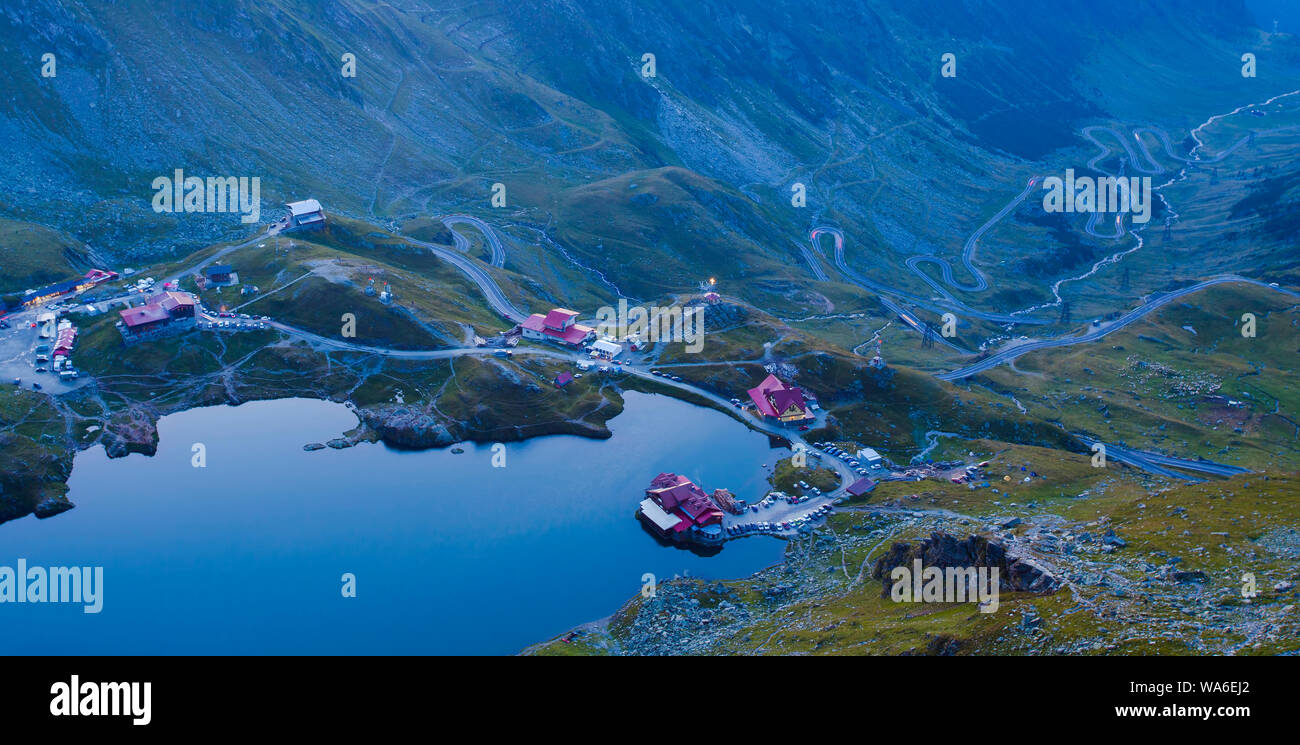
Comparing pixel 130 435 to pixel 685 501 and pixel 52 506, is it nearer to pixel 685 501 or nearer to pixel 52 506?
pixel 52 506

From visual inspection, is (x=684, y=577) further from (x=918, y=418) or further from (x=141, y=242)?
(x=141, y=242)

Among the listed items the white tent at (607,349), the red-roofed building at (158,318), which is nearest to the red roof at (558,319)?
the white tent at (607,349)

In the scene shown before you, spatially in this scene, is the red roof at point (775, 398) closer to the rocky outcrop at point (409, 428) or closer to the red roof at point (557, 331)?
the red roof at point (557, 331)

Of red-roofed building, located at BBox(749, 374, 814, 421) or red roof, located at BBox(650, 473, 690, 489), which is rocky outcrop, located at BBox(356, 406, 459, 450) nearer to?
red roof, located at BBox(650, 473, 690, 489)

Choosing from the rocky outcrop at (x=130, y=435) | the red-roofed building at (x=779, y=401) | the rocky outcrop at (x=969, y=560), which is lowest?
the rocky outcrop at (x=969, y=560)

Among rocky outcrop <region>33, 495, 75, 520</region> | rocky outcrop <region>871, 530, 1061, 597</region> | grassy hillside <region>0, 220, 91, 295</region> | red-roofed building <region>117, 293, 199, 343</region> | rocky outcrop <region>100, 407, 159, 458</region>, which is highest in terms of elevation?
grassy hillside <region>0, 220, 91, 295</region>

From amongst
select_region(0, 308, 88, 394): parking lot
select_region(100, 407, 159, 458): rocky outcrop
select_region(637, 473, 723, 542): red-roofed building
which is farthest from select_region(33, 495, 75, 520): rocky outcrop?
select_region(637, 473, 723, 542): red-roofed building
